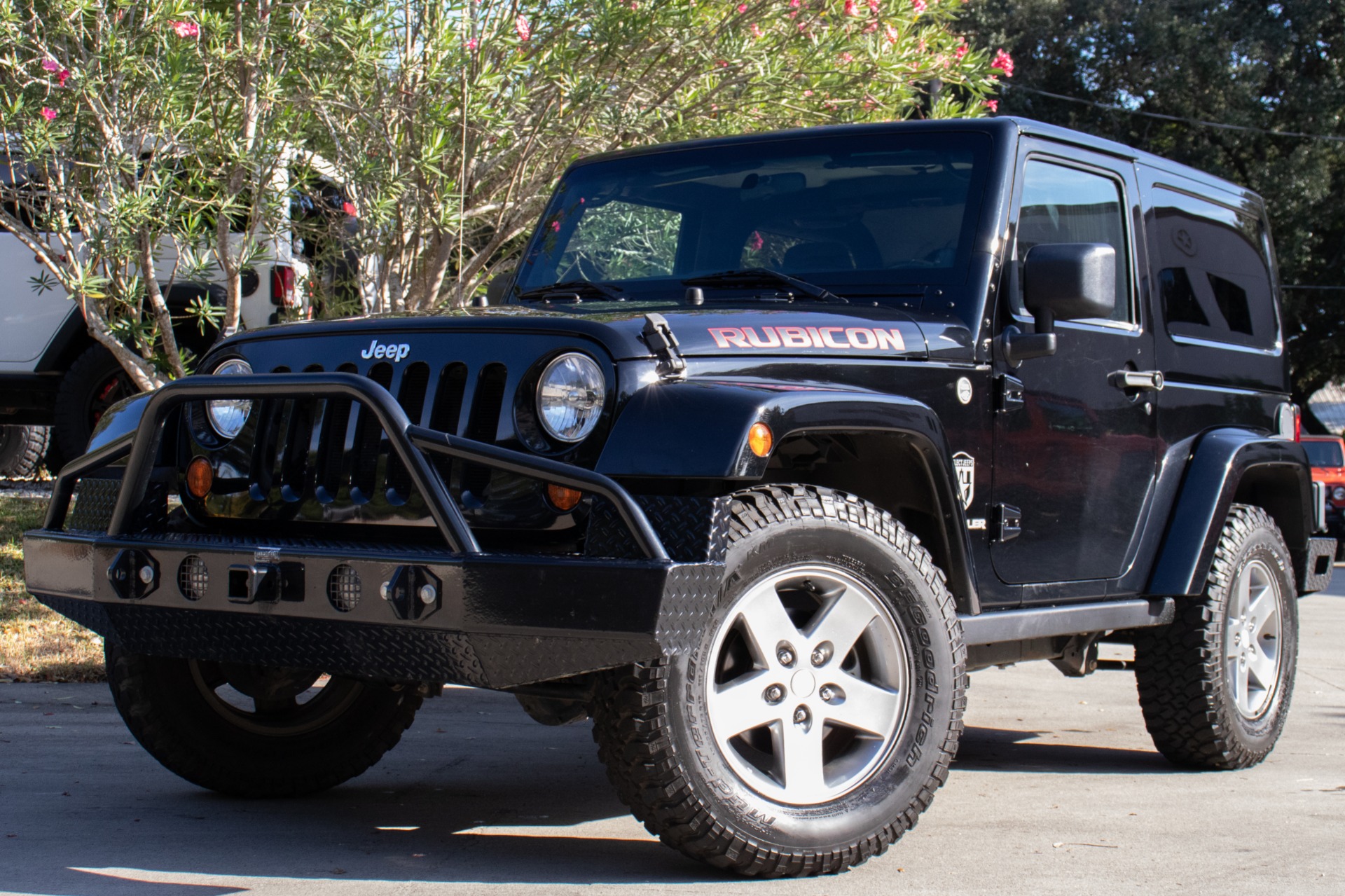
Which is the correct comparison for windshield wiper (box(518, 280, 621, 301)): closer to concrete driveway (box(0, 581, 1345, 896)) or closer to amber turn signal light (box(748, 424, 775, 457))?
amber turn signal light (box(748, 424, 775, 457))

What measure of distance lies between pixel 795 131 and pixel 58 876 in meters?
3.02

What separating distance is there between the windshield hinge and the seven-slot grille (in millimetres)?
359

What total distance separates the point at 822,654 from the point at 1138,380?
71.9 inches

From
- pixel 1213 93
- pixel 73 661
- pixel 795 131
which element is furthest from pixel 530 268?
pixel 1213 93

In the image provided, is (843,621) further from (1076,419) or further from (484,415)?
(1076,419)

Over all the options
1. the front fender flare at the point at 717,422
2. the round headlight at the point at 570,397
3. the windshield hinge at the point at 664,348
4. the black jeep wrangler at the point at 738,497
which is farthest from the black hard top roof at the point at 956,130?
the round headlight at the point at 570,397

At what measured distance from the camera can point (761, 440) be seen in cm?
334

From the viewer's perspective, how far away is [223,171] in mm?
7809

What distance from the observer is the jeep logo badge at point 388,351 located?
3711 mm

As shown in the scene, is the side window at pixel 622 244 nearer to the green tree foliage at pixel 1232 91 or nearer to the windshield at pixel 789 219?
the windshield at pixel 789 219

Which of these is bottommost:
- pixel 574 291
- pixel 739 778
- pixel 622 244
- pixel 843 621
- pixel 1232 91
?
pixel 739 778

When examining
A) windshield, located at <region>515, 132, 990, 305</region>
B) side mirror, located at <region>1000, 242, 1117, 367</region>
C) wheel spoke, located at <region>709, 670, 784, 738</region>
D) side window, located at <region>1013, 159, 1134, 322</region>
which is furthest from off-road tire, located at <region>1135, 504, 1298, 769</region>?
wheel spoke, located at <region>709, 670, 784, 738</region>

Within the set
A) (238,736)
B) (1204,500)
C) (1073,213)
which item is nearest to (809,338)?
(1073,213)

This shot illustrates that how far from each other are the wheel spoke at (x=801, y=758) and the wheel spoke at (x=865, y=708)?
0.21ft
